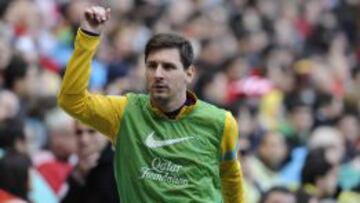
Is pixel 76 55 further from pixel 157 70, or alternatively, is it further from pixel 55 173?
pixel 55 173

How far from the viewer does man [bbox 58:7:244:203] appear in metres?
7.30

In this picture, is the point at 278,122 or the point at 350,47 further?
the point at 350,47

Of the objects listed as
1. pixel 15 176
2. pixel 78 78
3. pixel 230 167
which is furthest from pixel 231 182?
pixel 15 176

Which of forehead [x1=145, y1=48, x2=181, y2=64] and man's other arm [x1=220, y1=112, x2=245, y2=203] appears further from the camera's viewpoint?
man's other arm [x1=220, y1=112, x2=245, y2=203]

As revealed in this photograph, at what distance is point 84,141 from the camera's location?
8977mm

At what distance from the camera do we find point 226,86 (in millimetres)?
15570

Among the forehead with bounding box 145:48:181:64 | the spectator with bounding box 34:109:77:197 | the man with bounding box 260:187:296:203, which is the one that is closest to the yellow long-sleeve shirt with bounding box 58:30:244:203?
the forehead with bounding box 145:48:181:64

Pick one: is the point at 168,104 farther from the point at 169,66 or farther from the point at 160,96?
the point at 169,66

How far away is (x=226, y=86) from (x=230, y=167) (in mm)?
8004

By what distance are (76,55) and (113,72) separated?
6779 millimetres

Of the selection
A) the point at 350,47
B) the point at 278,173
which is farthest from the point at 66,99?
the point at 350,47

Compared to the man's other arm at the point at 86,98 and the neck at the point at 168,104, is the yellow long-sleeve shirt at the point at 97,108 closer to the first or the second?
the man's other arm at the point at 86,98

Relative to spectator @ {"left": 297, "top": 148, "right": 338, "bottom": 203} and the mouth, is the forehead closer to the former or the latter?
the mouth

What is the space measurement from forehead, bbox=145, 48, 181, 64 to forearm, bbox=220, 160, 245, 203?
2.02 ft
